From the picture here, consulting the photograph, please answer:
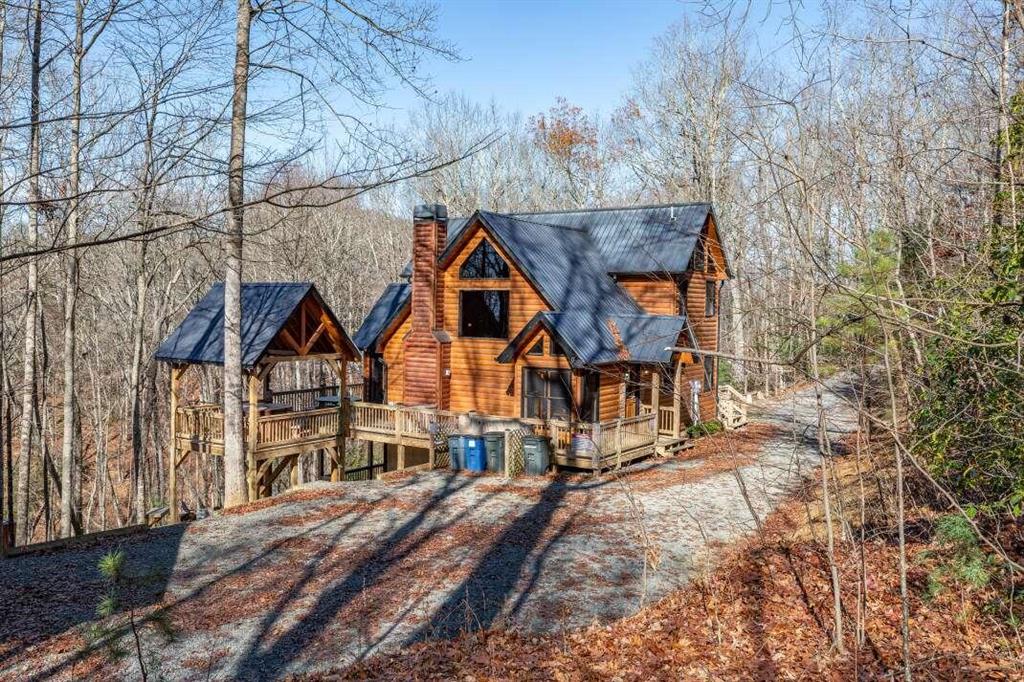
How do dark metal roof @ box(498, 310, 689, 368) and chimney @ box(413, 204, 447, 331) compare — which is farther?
chimney @ box(413, 204, 447, 331)

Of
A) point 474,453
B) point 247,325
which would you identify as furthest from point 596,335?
point 247,325

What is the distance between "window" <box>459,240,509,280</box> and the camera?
22.8 m

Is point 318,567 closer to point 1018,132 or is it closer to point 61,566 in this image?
point 61,566

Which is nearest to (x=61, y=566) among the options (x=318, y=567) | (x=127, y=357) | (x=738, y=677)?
(x=318, y=567)

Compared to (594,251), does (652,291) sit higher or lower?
lower

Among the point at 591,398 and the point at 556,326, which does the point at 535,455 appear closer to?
the point at 591,398

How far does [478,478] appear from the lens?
717 inches

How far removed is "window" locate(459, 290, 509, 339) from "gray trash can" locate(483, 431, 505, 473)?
15.1 feet

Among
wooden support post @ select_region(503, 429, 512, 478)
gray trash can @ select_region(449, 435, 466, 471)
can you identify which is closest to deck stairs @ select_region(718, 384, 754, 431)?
wooden support post @ select_region(503, 429, 512, 478)

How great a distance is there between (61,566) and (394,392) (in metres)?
14.6

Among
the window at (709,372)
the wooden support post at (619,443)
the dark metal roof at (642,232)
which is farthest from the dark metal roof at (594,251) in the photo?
the window at (709,372)

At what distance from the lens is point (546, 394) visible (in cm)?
2116

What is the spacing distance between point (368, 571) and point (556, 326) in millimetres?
10309

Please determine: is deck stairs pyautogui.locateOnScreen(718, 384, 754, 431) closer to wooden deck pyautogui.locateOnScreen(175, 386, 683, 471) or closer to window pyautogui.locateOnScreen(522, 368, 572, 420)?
wooden deck pyautogui.locateOnScreen(175, 386, 683, 471)
